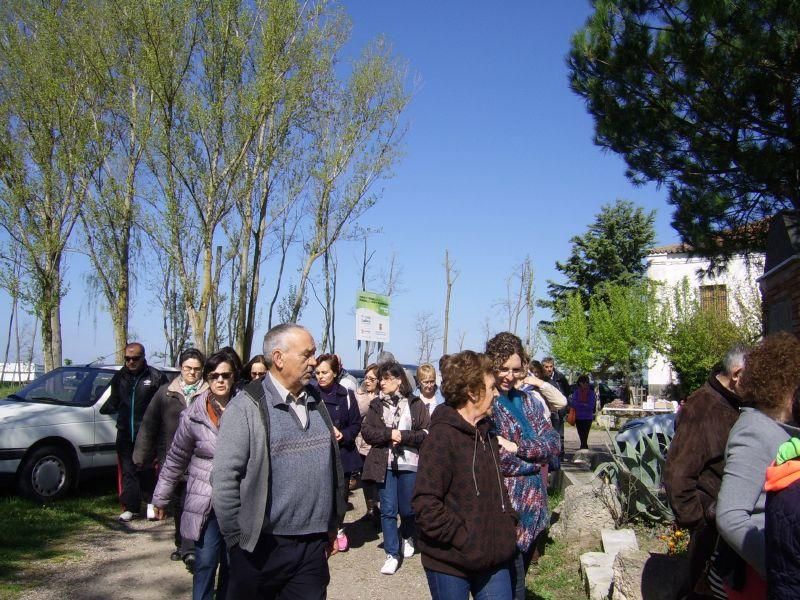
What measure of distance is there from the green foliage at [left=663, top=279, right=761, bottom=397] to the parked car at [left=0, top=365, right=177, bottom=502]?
20.7 meters

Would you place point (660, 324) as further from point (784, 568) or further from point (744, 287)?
point (784, 568)

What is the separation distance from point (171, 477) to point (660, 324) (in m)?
32.6

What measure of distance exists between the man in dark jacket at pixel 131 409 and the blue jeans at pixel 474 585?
6.08 metres

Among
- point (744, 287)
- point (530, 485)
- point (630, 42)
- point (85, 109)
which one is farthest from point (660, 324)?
point (530, 485)

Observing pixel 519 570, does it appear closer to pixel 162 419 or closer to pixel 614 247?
pixel 162 419

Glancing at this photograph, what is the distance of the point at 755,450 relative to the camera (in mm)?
2760

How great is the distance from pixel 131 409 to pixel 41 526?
1.55m

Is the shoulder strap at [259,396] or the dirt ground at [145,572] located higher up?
the shoulder strap at [259,396]

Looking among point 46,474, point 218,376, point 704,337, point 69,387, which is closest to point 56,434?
point 46,474

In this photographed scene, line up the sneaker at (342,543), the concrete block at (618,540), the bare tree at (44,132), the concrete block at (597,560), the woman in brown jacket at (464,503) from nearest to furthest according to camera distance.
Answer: the woman in brown jacket at (464,503), the concrete block at (597,560), the concrete block at (618,540), the sneaker at (342,543), the bare tree at (44,132)

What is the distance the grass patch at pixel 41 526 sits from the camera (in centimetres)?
692

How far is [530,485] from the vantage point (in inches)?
162

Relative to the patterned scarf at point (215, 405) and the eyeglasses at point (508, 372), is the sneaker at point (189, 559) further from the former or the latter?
the eyeglasses at point (508, 372)

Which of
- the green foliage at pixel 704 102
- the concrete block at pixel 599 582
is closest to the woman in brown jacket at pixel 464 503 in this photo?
the concrete block at pixel 599 582
